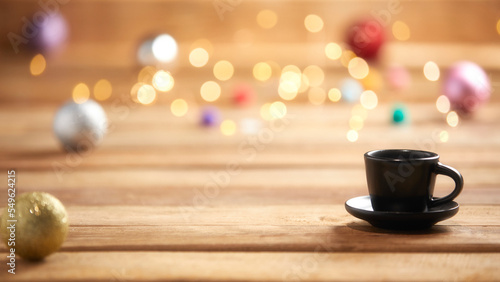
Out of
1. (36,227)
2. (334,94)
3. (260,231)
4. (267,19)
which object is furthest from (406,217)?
(267,19)

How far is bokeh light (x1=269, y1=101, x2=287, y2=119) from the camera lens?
238 cm

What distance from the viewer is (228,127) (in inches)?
83.6

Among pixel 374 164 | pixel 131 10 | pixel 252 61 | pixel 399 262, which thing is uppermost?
pixel 131 10

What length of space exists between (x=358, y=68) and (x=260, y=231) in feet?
7.16

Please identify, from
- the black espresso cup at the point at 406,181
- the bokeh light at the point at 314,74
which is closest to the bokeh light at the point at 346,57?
the bokeh light at the point at 314,74

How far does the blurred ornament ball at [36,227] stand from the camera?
81 centimetres

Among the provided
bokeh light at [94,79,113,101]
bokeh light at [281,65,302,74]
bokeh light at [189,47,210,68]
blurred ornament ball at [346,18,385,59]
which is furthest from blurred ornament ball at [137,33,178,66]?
blurred ornament ball at [346,18,385,59]

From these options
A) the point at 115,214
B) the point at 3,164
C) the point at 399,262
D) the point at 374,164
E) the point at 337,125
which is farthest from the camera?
the point at 337,125

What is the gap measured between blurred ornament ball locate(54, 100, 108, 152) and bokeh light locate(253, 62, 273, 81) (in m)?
1.41

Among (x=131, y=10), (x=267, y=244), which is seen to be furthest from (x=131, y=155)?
(x=131, y=10)

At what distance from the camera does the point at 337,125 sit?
6.97 ft

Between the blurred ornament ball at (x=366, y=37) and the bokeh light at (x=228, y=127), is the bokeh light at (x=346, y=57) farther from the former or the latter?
the bokeh light at (x=228, y=127)

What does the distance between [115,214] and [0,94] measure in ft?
6.63

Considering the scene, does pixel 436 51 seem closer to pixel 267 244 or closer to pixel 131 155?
pixel 131 155
